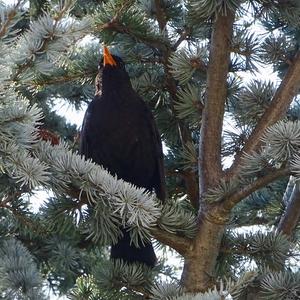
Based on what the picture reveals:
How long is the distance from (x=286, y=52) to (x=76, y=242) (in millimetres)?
996

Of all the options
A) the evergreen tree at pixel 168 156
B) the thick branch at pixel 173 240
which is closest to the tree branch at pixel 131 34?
the evergreen tree at pixel 168 156

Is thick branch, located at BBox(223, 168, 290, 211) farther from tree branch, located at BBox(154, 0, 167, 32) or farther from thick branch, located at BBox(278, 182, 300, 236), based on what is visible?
tree branch, located at BBox(154, 0, 167, 32)

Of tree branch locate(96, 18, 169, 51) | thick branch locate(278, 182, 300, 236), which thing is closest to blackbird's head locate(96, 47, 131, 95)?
tree branch locate(96, 18, 169, 51)

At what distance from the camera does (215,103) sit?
8.30ft

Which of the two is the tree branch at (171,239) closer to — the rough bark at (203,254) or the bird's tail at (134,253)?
the rough bark at (203,254)

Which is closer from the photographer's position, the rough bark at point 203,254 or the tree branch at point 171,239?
the tree branch at point 171,239

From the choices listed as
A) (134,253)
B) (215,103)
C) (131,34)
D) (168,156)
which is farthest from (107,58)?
(134,253)

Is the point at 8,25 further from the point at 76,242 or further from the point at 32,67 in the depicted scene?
the point at 76,242

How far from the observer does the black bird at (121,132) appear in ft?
10.5

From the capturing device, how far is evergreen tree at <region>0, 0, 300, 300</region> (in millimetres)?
1815

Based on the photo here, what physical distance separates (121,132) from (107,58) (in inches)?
13.7

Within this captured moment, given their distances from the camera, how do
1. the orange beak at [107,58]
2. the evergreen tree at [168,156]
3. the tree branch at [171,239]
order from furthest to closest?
the orange beak at [107,58] → the tree branch at [171,239] → the evergreen tree at [168,156]

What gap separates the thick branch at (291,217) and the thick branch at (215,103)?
399 mm

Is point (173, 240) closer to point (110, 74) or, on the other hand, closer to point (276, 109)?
point (276, 109)
